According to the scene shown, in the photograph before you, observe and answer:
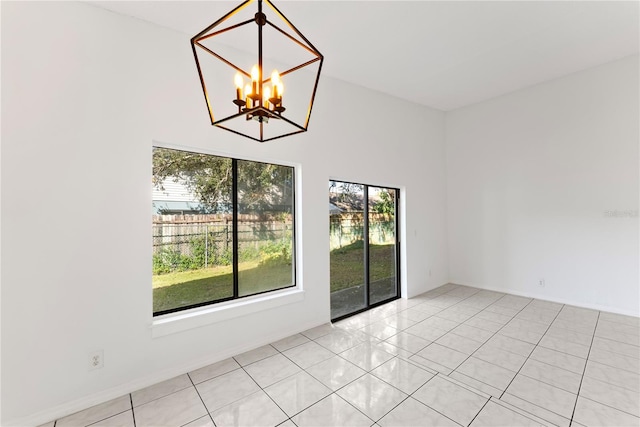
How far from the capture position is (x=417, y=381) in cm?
240

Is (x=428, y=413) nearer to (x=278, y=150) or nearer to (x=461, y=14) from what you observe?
(x=278, y=150)

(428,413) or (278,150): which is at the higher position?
(278,150)

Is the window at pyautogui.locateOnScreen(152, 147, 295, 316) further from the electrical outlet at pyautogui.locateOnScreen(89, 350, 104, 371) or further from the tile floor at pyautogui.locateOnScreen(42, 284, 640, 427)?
the tile floor at pyautogui.locateOnScreen(42, 284, 640, 427)

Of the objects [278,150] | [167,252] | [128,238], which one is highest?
[278,150]

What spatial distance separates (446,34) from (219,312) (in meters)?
3.75

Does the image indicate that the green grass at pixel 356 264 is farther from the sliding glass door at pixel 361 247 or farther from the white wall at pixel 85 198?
the white wall at pixel 85 198

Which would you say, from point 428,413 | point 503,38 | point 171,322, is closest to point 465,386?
point 428,413

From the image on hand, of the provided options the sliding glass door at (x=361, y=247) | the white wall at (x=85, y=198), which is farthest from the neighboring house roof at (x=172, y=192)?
the sliding glass door at (x=361, y=247)

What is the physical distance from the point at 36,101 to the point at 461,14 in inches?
145

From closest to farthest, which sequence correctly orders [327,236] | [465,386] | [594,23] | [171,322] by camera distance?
1. [465,386]
2. [171,322]
3. [594,23]
4. [327,236]

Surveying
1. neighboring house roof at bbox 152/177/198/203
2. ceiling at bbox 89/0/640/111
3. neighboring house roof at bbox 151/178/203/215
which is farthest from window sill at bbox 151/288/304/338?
ceiling at bbox 89/0/640/111

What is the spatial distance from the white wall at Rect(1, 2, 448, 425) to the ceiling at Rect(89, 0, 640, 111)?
0.44 meters

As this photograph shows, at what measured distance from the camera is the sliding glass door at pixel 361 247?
3.94 metres

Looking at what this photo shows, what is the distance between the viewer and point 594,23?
2900mm
